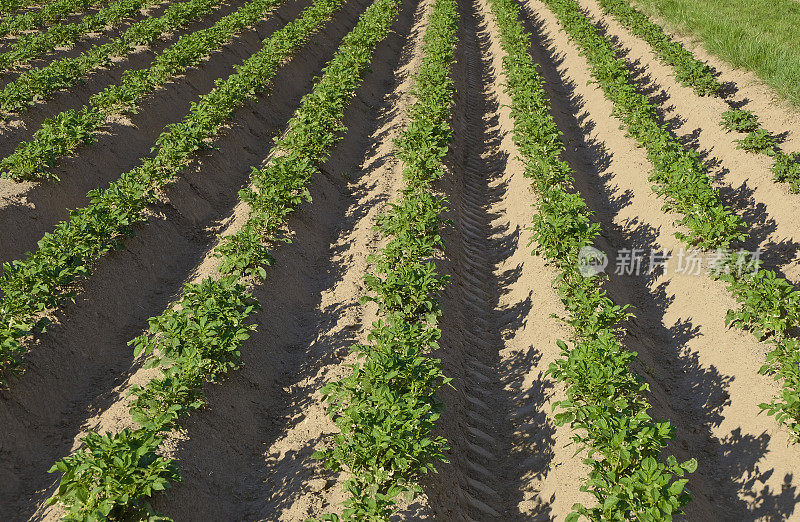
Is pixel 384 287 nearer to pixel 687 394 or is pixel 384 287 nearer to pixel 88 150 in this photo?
pixel 687 394

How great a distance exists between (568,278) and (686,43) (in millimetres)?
12023

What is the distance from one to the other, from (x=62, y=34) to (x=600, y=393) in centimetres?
1644

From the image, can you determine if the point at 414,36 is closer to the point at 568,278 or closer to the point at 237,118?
the point at 237,118

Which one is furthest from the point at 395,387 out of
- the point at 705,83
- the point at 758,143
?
the point at 705,83

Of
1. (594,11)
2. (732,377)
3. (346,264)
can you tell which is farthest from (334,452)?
(594,11)

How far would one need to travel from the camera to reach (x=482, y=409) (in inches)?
229

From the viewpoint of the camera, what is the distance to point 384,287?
617 centimetres

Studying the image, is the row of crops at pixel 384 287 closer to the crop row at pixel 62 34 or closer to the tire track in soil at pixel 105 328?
the crop row at pixel 62 34

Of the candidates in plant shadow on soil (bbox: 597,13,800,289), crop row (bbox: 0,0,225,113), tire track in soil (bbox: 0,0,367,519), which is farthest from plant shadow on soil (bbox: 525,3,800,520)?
crop row (bbox: 0,0,225,113)

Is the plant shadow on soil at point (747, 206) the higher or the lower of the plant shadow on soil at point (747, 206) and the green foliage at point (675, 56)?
the lower

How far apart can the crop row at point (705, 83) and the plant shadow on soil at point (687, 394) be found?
Answer: 7.47ft

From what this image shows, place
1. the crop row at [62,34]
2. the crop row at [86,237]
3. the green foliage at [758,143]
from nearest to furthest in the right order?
the crop row at [86,237], the green foliage at [758,143], the crop row at [62,34]

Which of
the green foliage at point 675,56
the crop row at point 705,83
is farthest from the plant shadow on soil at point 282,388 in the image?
the green foliage at point 675,56

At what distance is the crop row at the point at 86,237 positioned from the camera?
5.99 meters
